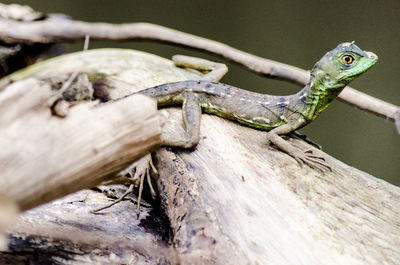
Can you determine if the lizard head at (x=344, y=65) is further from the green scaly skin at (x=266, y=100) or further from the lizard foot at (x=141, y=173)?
the lizard foot at (x=141, y=173)

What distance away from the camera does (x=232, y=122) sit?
11.1 ft

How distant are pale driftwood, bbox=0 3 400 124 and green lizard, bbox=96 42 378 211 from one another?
1.00 metres

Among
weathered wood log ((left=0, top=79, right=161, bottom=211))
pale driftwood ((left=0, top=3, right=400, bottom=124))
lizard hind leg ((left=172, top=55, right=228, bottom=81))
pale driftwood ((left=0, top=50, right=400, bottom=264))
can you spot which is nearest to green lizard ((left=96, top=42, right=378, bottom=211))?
pale driftwood ((left=0, top=50, right=400, bottom=264))

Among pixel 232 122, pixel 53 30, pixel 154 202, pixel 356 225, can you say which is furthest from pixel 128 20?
pixel 356 225

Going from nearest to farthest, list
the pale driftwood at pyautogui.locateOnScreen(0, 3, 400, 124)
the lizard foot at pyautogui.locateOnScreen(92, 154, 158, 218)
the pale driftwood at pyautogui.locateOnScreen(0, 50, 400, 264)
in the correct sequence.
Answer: the pale driftwood at pyautogui.locateOnScreen(0, 50, 400, 264), the lizard foot at pyautogui.locateOnScreen(92, 154, 158, 218), the pale driftwood at pyautogui.locateOnScreen(0, 3, 400, 124)

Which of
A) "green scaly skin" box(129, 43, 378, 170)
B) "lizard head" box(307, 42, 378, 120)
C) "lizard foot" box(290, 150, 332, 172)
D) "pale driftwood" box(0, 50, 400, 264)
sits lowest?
"pale driftwood" box(0, 50, 400, 264)

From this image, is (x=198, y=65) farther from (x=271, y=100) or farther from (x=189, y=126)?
(x=189, y=126)

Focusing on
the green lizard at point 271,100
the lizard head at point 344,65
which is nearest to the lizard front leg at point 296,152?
the green lizard at point 271,100

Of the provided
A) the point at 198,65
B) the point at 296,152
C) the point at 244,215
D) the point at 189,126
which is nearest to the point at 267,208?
the point at 244,215

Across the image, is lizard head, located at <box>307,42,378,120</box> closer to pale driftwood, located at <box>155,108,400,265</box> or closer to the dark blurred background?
pale driftwood, located at <box>155,108,400,265</box>

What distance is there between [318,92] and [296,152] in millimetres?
598

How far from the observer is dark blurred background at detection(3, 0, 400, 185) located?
4.68m

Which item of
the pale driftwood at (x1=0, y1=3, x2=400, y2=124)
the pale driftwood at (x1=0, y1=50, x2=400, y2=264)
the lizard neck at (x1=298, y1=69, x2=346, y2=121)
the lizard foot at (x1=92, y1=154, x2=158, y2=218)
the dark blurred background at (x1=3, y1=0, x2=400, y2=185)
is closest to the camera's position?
the pale driftwood at (x1=0, y1=50, x2=400, y2=264)

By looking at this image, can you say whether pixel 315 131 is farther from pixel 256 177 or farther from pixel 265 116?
pixel 256 177
